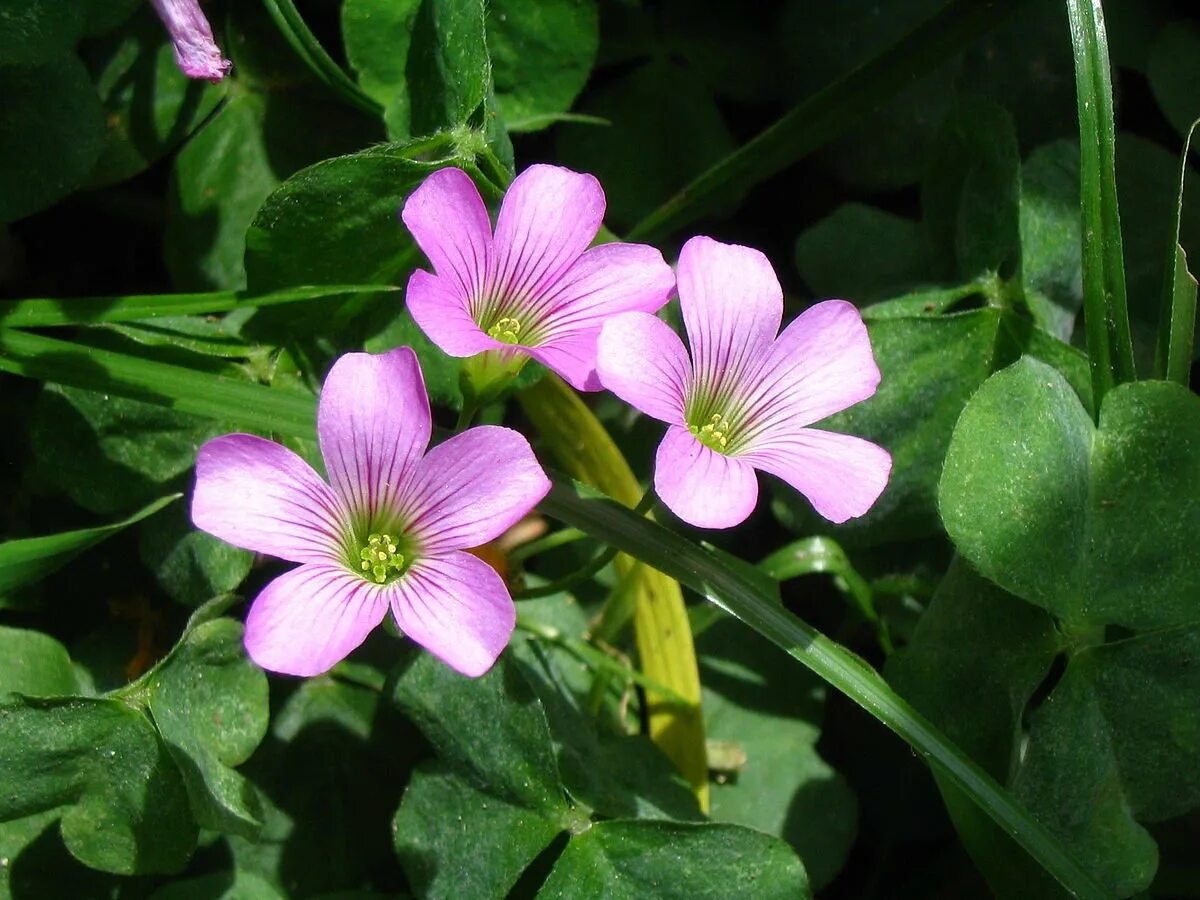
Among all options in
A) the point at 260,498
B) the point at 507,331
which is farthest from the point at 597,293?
the point at 260,498

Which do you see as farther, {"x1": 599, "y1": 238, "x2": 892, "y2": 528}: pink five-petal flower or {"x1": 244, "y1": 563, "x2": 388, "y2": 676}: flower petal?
{"x1": 599, "y1": 238, "x2": 892, "y2": 528}: pink five-petal flower

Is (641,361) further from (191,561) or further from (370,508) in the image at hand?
(191,561)

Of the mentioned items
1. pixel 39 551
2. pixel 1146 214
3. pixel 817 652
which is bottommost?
pixel 817 652

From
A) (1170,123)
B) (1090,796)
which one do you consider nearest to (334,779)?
(1090,796)

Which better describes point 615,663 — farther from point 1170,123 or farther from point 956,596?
point 1170,123

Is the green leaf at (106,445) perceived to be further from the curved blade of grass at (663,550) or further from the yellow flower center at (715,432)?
the yellow flower center at (715,432)

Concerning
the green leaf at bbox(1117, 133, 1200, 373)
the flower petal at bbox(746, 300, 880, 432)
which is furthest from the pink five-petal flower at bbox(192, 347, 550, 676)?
the green leaf at bbox(1117, 133, 1200, 373)

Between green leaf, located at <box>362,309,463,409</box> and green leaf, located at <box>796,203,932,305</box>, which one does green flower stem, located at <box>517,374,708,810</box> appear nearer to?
green leaf, located at <box>362,309,463,409</box>
